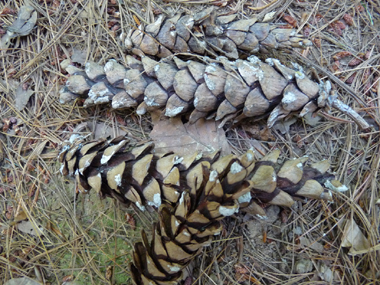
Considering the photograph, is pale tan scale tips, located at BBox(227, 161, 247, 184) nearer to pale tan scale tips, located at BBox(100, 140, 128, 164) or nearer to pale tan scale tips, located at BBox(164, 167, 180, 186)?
pale tan scale tips, located at BBox(164, 167, 180, 186)

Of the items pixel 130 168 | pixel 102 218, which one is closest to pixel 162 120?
pixel 130 168

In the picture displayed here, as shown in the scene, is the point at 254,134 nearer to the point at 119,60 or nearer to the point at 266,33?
the point at 266,33

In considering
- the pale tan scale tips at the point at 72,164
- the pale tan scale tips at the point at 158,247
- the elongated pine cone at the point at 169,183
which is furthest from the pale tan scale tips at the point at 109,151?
the pale tan scale tips at the point at 158,247

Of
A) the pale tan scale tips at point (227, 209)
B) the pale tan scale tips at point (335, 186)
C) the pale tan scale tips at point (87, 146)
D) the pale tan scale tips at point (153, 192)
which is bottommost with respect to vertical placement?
the pale tan scale tips at point (153, 192)

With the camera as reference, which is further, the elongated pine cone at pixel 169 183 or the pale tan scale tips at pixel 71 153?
the pale tan scale tips at pixel 71 153

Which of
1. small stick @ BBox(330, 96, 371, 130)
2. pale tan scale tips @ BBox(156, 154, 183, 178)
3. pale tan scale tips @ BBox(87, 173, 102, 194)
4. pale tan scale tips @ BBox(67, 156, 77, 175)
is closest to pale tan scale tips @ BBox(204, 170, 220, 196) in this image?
pale tan scale tips @ BBox(156, 154, 183, 178)

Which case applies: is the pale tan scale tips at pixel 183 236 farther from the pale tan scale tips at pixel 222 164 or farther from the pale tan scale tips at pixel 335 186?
the pale tan scale tips at pixel 335 186
